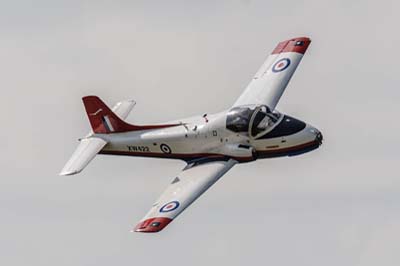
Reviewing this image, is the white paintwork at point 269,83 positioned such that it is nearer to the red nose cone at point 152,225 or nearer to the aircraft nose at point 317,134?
the aircraft nose at point 317,134

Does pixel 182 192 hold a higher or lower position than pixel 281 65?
lower

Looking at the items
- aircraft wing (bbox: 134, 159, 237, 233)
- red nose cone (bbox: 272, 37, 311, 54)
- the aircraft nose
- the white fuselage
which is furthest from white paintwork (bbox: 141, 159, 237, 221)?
red nose cone (bbox: 272, 37, 311, 54)

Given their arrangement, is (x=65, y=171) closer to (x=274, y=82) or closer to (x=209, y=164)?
(x=209, y=164)

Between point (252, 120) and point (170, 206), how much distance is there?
7.54 m

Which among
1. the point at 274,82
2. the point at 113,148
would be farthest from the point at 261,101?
the point at 113,148

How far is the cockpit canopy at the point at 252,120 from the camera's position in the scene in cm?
8662

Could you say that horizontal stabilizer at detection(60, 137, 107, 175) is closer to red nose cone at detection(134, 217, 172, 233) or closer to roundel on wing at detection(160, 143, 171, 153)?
roundel on wing at detection(160, 143, 171, 153)

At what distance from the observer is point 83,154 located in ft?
291

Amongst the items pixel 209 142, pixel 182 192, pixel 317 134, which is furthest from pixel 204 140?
pixel 317 134

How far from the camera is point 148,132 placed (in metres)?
89.4

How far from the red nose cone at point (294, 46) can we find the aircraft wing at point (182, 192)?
1174 centimetres

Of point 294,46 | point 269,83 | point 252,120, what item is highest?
point 294,46

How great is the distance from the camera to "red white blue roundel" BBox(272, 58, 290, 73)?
94062 mm

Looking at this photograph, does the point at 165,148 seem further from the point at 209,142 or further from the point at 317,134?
the point at 317,134
